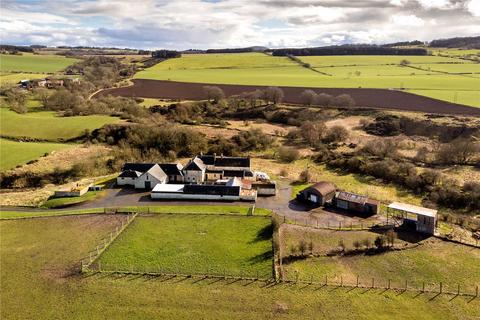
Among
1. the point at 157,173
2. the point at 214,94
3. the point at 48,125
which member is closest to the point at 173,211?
the point at 157,173

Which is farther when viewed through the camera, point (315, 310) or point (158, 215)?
point (158, 215)

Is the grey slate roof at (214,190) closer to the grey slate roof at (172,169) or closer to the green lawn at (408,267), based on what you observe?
the grey slate roof at (172,169)

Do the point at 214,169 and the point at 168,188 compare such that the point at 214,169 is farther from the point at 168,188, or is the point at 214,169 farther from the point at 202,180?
the point at 168,188

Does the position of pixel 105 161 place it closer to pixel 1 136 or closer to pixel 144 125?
pixel 144 125

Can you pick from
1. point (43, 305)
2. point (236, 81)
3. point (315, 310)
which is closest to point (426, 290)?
point (315, 310)

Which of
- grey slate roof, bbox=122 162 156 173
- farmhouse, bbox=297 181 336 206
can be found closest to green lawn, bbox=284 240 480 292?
farmhouse, bbox=297 181 336 206

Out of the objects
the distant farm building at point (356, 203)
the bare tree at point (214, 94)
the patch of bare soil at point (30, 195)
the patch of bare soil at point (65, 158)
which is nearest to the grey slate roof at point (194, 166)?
the patch of bare soil at point (30, 195)

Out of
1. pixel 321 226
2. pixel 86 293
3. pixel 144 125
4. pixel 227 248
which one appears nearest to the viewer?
pixel 86 293

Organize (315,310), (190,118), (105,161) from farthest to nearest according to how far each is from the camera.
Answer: (190,118) < (105,161) < (315,310)
